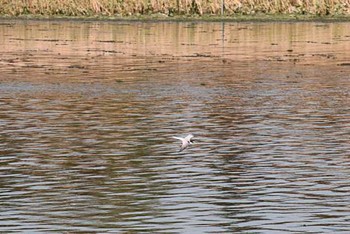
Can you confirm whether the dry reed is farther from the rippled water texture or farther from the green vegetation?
the rippled water texture

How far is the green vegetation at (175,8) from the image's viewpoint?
70500 mm

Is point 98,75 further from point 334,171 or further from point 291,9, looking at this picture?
point 291,9

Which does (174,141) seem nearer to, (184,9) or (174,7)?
(184,9)

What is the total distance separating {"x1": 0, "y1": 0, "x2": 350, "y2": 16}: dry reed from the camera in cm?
7056

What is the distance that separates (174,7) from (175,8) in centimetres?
16

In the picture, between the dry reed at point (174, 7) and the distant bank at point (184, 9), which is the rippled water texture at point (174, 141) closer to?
the distant bank at point (184, 9)

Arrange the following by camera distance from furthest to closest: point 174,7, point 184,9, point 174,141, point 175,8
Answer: point 174,7 < point 175,8 < point 184,9 < point 174,141

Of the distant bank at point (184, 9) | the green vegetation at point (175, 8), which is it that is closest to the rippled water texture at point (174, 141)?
the distant bank at point (184, 9)

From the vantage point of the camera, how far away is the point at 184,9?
70.8 m

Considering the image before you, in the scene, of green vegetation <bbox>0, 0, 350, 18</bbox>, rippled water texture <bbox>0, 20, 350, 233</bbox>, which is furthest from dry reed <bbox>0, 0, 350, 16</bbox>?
rippled water texture <bbox>0, 20, 350, 233</bbox>

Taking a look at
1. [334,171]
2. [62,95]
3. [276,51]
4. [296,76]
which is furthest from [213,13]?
[334,171]

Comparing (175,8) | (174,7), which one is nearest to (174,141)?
(175,8)

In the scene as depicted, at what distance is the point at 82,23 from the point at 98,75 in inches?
1211

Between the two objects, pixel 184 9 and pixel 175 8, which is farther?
pixel 175 8
